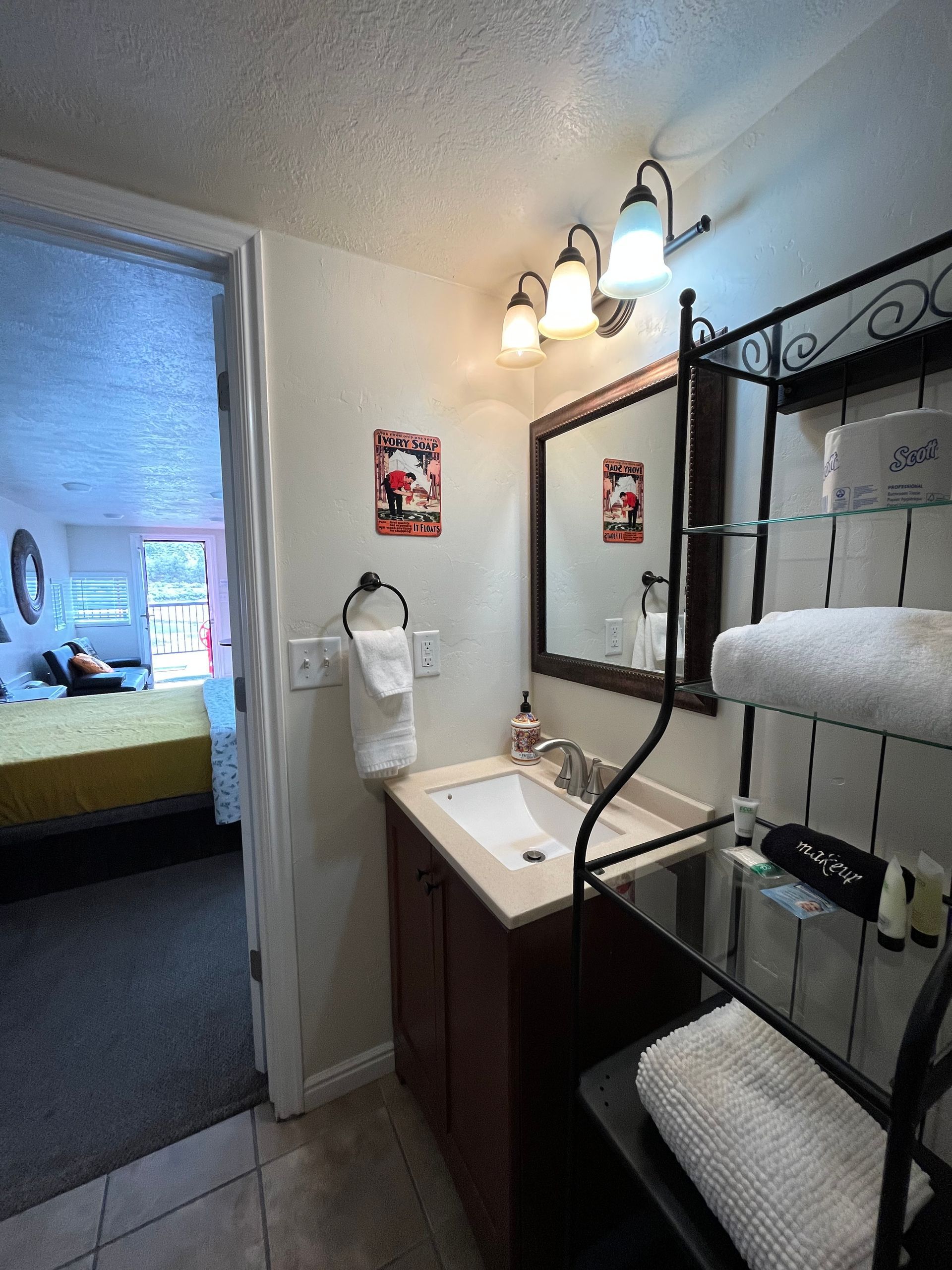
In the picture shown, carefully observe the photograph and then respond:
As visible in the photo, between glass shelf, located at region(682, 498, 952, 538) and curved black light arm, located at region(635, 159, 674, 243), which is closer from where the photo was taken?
glass shelf, located at region(682, 498, 952, 538)

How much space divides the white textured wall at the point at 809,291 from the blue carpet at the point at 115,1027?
5.27ft

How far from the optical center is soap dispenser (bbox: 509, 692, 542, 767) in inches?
60.7

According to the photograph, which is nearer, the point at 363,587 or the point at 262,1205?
the point at 262,1205

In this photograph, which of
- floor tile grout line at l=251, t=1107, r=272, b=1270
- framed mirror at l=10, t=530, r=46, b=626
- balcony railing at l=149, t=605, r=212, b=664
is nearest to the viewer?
floor tile grout line at l=251, t=1107, r=272, b=1270

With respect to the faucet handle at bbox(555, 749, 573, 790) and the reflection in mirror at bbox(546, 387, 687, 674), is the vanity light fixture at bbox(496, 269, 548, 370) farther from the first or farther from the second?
the faucet handle at bbox(555, 749, 573, 790)

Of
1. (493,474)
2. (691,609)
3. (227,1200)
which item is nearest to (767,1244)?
Result: (691,609)

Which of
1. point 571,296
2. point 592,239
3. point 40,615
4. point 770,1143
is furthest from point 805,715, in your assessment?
point 40,615

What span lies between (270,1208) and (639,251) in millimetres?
2193

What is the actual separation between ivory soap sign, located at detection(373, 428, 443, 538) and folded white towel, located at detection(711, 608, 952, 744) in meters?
0.91

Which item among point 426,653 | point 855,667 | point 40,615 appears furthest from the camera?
point 40,615

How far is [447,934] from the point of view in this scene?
1.13 metres

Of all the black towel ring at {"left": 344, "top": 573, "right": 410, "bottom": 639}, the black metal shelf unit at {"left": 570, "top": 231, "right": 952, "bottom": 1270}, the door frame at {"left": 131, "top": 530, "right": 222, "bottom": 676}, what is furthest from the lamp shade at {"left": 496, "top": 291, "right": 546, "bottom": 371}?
the door frame at {"left": 131, "top": 530, "right": 222, "bottom": 676}

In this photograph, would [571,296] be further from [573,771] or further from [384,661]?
[573,771]

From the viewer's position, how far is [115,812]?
8.21 feet
